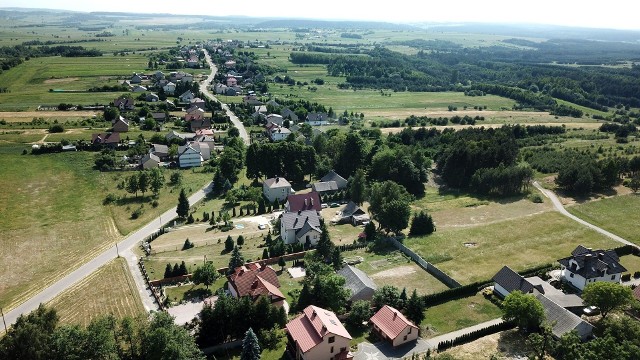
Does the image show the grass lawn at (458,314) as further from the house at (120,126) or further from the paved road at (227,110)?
the house at (120,126)

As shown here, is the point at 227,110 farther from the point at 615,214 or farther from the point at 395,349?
the point at 395,349

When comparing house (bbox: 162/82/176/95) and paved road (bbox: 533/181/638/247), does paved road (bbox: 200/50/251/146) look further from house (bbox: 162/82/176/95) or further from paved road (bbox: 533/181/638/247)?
paved road (bbox: 533/181/638/247)

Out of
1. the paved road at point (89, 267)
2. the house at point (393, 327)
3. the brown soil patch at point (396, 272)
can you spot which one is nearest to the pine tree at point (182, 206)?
the paved road at point (89, 267)

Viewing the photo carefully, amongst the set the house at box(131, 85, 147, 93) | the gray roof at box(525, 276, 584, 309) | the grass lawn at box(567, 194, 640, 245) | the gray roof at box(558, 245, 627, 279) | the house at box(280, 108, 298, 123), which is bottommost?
the house at box(131, 85, 147, 93)

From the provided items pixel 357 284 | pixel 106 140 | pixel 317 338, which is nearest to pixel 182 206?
Answer: pixel 357 284

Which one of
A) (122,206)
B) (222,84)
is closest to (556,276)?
(122,206)

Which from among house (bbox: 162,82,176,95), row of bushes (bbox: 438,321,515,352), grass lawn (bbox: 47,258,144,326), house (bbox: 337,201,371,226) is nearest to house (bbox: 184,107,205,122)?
house (bbox: 162,82,176,95)

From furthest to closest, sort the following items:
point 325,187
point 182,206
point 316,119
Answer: point 316,119
point 325,187
point 182,206
